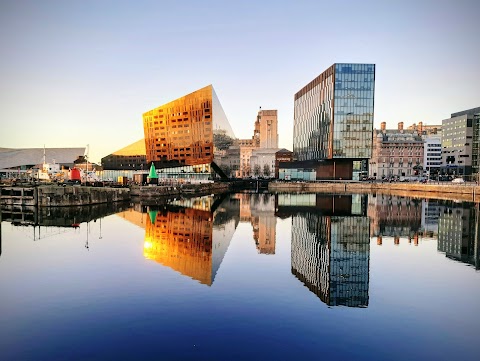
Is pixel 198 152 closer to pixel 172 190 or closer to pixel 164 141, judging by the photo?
pixel 164 141

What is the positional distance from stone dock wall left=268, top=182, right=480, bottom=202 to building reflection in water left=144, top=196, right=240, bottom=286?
57.0m

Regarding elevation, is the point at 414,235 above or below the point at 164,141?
below

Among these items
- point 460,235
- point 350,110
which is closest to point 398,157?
point 350,110

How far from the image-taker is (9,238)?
33.5m

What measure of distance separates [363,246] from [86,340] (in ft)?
80.2

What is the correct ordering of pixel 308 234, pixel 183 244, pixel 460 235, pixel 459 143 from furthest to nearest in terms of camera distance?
pixel 459 143 < pixel 460 235 < pixel 308 234 < pixel 183 244

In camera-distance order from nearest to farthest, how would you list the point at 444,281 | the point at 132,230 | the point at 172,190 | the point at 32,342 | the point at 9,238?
the point at 32,342, the point at 444,281, the point at 9,238, the point at 132,230, the point at 172,190

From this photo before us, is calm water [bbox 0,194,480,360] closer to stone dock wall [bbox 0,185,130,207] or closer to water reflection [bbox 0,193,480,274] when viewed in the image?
water reflection [bbox 0,193,480,274]

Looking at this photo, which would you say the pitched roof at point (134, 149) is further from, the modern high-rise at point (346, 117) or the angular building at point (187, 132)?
the modern high-rise at point (346, 117)

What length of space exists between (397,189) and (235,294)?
315 feet

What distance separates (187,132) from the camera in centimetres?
11038

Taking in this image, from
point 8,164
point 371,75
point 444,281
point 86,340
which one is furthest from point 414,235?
point 8,164

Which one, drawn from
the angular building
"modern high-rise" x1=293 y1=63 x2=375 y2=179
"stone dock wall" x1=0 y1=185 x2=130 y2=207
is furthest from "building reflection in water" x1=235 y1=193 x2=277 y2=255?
"modern high-rise" x1=293 y1=63 x2=375 y2=179

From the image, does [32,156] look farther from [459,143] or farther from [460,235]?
[459,143]
